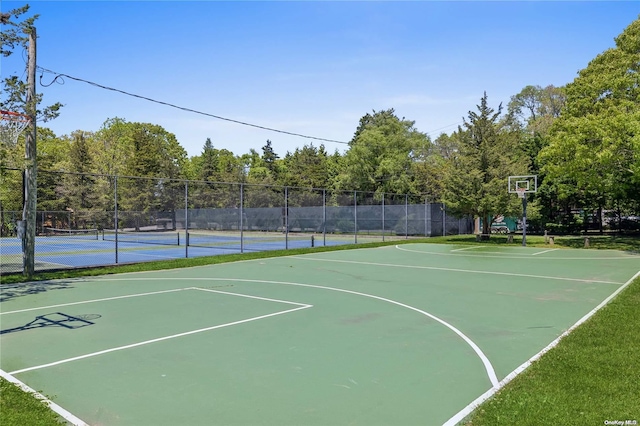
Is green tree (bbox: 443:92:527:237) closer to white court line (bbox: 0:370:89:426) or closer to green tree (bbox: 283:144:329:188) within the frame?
white court line (bbox: 0:370:89:426)

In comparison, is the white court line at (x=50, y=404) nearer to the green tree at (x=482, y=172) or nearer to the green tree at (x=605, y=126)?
the green tree at (x=605, y=126)

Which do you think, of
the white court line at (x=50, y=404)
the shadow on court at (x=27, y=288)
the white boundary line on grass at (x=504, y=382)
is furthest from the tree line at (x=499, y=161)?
the white boundary line on grass at (x=504, y=382)

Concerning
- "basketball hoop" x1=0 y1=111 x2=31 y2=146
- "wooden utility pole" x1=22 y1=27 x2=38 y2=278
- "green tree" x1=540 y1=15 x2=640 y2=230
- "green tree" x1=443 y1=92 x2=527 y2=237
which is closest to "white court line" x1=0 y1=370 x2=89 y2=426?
"basketball hoop" x1=0 y1=111 x2=31 y2=146

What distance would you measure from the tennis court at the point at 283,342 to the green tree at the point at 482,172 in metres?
14.4

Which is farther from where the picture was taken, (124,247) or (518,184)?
(518,184)

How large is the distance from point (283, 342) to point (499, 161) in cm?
2561

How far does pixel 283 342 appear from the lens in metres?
6.84

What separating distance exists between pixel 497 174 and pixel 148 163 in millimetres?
40083

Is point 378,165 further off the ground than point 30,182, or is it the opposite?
point 378,165

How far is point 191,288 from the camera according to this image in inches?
478

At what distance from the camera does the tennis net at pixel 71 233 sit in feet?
94.0

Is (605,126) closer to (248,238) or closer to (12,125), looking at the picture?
(248,238)

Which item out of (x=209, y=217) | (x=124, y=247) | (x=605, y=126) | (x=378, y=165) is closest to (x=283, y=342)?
(x=605, y=126)

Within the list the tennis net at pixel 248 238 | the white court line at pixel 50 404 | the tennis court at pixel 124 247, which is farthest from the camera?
the tennis net at pixel 248 238
